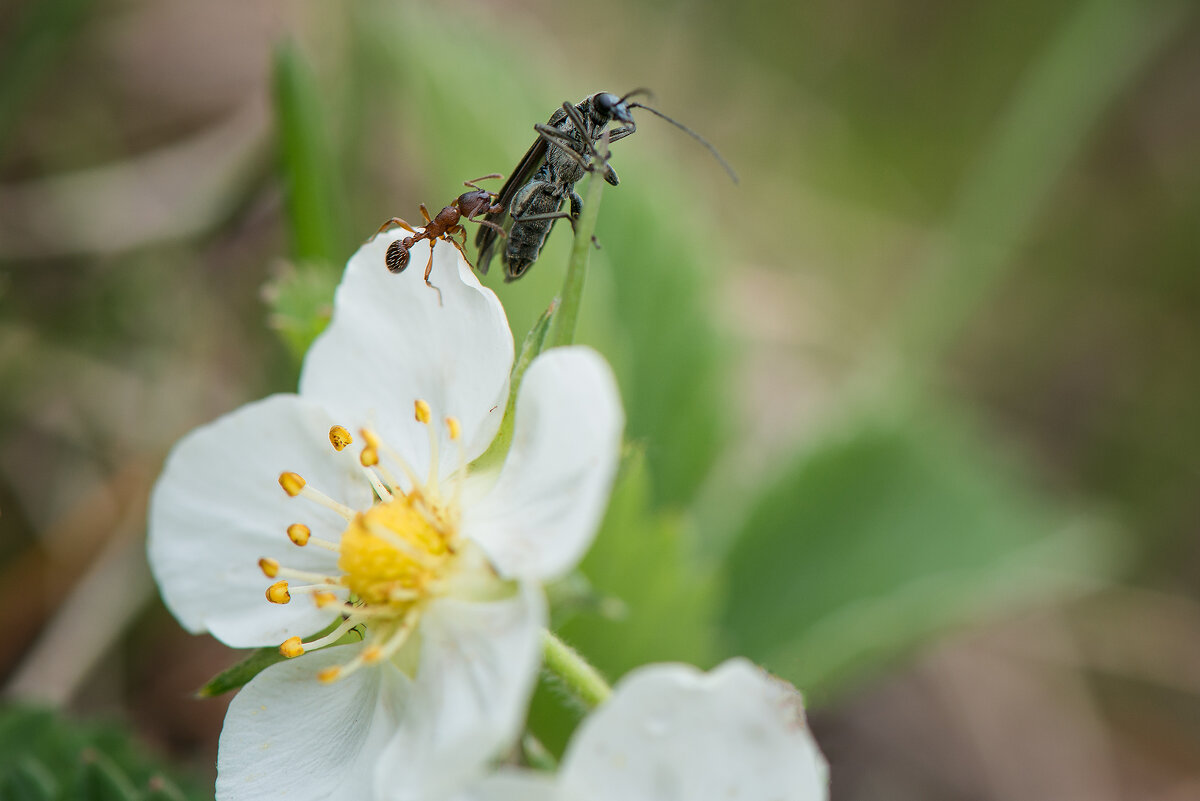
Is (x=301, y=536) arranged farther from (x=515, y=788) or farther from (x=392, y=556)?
(x=515, y=788)

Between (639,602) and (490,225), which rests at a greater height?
(490,225)

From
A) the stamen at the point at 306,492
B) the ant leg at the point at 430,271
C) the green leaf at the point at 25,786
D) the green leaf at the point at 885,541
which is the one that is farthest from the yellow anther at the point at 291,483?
the green leaf at the point at 885,541

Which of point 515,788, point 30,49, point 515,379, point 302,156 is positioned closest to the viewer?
point 515,788

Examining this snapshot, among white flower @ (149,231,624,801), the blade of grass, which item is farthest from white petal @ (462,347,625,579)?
the blade of grass

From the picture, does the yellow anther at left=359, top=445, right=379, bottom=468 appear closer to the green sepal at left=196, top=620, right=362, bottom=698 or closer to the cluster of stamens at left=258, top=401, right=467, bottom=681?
the cluster of stamens at left=258, top=401, right=467, bottom=681

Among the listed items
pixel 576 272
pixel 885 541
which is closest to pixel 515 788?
A: pixel 576 272

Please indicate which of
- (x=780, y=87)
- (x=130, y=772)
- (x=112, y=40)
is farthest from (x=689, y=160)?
(x=130, y=772)

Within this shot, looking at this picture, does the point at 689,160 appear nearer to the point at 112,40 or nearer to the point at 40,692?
the point at 112,40
